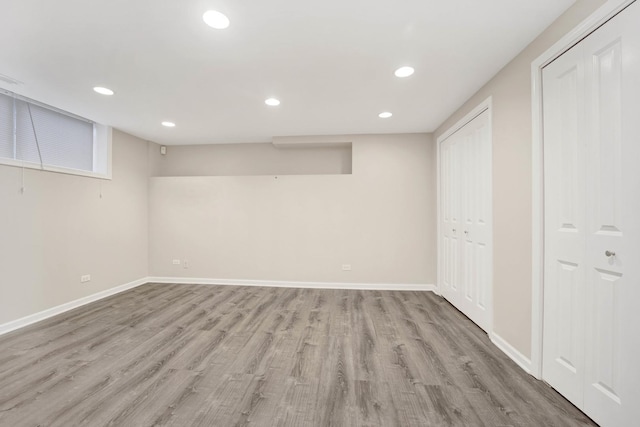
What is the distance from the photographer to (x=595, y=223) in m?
1.50

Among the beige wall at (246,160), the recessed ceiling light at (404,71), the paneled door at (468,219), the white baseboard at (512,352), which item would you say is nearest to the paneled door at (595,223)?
the white baseboard at (512,352)

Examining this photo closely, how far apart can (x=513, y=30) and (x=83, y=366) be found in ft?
13.5

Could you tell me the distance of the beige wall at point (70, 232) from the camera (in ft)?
9.22

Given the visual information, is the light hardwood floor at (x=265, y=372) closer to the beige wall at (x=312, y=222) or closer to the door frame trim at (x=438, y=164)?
the door frame trim at (x=438, y=164)

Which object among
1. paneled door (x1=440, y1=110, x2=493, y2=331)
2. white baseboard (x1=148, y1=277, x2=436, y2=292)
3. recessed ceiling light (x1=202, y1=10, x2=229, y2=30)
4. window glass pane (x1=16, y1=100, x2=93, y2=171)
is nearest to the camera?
recessed ceiling light (x1=202, y1=10, x2=229, y2=30)

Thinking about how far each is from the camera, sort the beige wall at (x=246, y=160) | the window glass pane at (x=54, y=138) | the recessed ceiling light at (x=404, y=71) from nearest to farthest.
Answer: the recessed ceiling light at (x=404, y=71) → the window glass pane at (x=54, y=138) → the beige wall at (x=246, y=160)

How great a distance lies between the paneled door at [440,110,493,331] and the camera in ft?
8.79

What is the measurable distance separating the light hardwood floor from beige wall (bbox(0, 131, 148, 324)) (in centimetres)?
41

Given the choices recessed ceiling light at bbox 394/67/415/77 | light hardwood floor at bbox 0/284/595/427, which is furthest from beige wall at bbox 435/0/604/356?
recessed ceiling light at bbox 394/67/415/77

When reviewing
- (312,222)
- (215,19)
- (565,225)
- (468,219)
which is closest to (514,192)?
(565,225)

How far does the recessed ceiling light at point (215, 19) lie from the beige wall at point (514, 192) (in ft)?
7.30

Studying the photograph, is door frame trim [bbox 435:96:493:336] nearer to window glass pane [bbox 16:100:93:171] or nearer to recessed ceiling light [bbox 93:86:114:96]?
recessed ceiling light [bbox 93:86:114:96]

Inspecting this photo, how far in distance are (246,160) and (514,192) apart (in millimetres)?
4071

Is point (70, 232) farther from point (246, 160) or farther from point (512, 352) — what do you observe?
point (512, 352)
